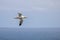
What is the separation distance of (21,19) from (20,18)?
0.99 m

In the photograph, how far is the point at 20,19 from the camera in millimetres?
26438

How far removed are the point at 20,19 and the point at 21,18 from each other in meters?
0.17

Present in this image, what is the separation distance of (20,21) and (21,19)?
1.04 feet

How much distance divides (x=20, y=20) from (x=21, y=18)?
1.73 ft

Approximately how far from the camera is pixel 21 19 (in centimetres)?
2677

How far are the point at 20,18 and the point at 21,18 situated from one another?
0.62m

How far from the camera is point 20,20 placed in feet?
88.1

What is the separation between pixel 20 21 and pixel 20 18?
121cm

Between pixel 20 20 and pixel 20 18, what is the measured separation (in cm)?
109

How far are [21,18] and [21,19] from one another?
1.29 feet

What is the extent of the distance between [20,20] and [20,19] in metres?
0.42

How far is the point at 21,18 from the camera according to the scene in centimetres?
2639

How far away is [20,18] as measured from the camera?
84.6 ft
